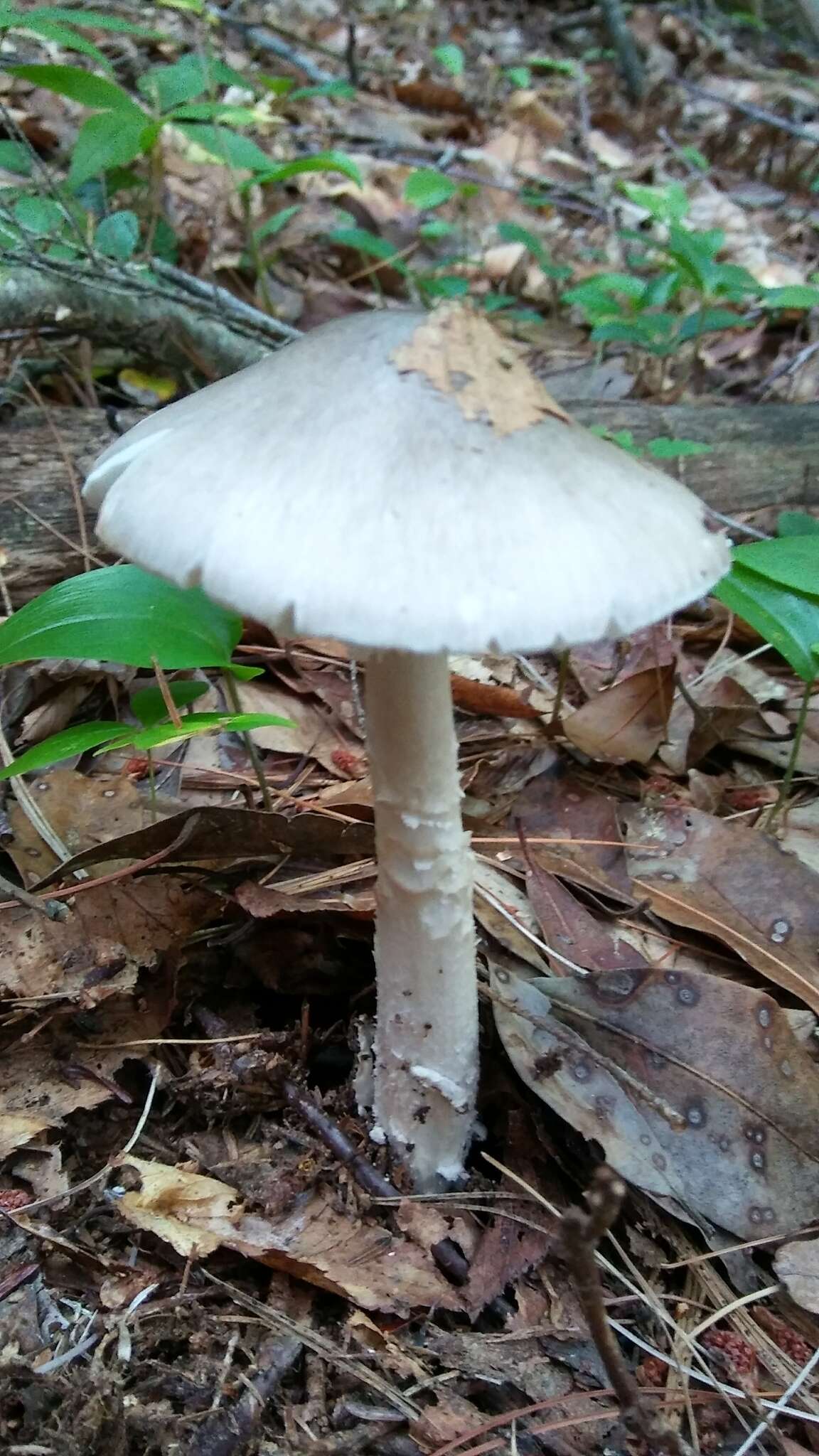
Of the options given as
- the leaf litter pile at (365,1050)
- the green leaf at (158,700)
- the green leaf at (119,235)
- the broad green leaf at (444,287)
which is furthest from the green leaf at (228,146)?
the green leaf at (158,700)

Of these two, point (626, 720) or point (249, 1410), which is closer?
point (249, 1410)

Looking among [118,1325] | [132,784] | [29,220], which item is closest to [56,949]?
[132,784]

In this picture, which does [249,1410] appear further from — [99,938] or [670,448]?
[670,448]

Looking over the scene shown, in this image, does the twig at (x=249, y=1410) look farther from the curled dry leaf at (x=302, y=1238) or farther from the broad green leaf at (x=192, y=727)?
the broad green leaf at (x=192, y=727)

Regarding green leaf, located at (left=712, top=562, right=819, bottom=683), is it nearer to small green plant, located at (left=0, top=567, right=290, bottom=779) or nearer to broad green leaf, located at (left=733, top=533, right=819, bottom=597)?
broad green leaf, located at (left=733, top=533, right=819, bottom=597)

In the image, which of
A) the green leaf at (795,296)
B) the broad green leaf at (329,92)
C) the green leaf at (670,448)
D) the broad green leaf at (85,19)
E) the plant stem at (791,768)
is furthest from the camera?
the broad green leaf at (329,92)

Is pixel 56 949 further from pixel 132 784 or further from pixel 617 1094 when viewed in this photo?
pixel 617 1094

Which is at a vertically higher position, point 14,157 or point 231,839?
point 14,157

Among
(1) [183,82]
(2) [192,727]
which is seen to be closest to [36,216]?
(1) [183,82]
